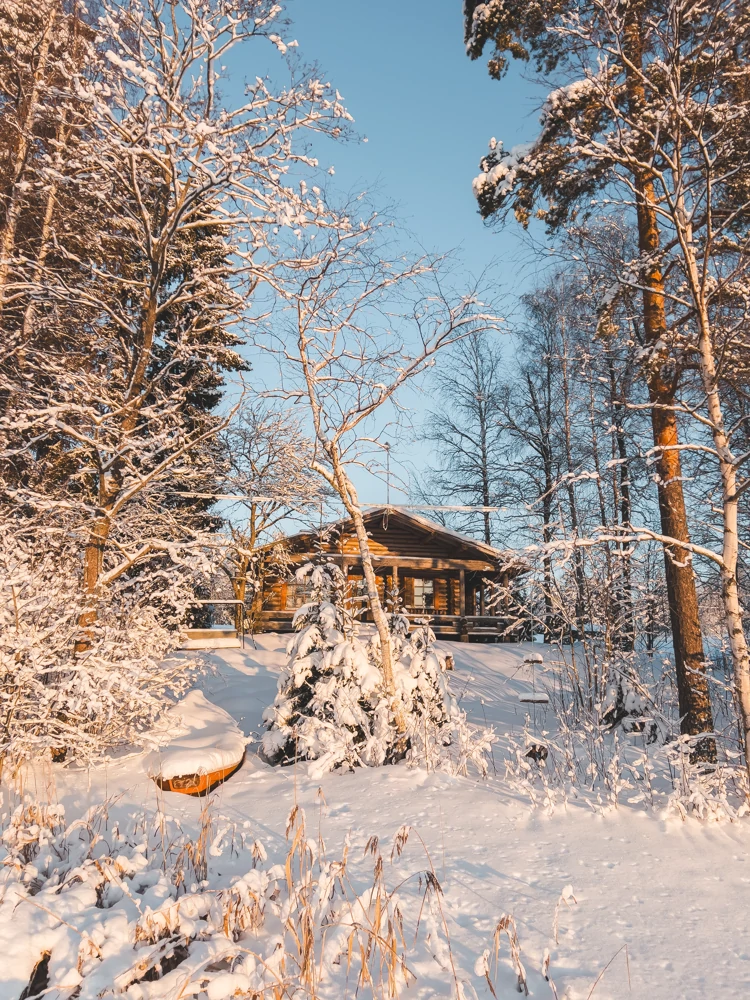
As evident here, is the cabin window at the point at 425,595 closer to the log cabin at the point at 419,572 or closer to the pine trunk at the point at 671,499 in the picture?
the log cabin at the point at 419,572

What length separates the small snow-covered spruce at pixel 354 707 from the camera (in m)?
6.76

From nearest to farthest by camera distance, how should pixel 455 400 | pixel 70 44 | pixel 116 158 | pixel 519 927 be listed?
pixel 519 927 → pixel 116 158 → pixel 70 44 → pixel 455 400

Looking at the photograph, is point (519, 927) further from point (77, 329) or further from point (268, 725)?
point (77, 329)

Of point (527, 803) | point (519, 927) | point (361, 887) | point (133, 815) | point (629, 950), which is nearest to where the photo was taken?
point (629, 950)

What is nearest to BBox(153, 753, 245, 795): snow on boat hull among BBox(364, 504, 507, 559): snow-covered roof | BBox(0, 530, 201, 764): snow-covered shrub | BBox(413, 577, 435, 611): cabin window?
BBox(0, 530, 201, 764): snow-covered shrub

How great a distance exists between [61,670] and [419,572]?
735 inches

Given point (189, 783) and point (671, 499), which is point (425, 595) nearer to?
point (671, 499)

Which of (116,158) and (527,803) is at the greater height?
(116,158)

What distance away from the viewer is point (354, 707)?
7.02 m

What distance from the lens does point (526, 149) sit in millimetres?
8188

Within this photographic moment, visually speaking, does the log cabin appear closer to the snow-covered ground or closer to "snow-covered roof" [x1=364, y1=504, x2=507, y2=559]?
"snow-covered roof" [x1=364, y1=504, x2=507, y2=559]

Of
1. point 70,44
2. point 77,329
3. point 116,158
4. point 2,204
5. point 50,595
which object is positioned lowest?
point 50,595

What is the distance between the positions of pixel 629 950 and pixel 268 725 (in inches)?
203

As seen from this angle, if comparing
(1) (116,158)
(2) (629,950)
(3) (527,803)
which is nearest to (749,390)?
(3) (527,803)
